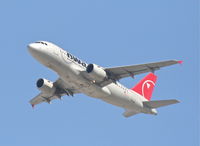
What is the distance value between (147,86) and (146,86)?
23cm

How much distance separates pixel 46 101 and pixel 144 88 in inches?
436

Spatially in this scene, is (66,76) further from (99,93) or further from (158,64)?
(158,64)

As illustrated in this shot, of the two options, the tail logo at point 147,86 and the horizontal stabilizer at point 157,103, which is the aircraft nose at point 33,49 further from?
the tail logo at point 147,86

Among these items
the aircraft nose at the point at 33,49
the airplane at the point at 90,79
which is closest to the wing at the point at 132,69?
the airplane at the point at 90,79

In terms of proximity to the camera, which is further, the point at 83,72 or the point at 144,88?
the point at 144,88

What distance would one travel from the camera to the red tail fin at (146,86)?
181 feet

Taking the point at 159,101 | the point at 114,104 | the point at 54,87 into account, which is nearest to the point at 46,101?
the point at 54,87

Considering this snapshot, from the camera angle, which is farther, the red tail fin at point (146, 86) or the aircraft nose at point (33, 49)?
the red tail fin at point (146, 86)

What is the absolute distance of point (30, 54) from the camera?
45.1m

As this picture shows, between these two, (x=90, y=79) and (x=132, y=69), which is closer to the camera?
(x=90, y=79)

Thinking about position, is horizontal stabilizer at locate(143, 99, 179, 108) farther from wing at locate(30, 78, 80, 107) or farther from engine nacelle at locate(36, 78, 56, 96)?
engine nacelle at locate(36, 78, 56, 96)

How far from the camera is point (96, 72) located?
45.3m

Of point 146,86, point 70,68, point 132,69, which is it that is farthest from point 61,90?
point 146,86

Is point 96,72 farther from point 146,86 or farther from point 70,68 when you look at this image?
point 146,86
